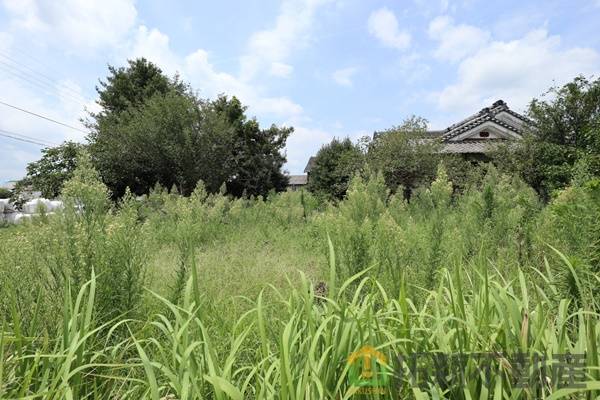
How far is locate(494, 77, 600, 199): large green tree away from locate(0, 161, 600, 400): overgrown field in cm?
695

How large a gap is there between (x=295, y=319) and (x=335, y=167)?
1497cm

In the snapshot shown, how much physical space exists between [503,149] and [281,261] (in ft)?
30.7

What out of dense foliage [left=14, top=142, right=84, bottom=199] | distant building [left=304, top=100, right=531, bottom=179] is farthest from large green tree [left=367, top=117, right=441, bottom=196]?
dense foliage [left=14, top=142, right=84, bottom=199]

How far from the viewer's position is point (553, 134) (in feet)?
31.6

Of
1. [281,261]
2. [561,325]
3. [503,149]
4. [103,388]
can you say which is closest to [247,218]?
[281,261]

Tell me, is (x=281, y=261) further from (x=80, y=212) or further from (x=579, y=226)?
(x=579, y=226)

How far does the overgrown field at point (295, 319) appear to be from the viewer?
115 centimetres

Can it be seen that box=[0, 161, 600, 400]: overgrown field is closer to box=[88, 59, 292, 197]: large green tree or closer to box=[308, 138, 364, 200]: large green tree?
box=[308, 138, 364, 200]: large green tree

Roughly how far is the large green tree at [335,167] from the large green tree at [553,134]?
15.6 ft

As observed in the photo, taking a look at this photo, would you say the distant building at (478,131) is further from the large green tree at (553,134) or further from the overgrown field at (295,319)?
the overgrown field at (295,319)

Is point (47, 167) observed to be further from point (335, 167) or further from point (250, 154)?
point (335, 167)

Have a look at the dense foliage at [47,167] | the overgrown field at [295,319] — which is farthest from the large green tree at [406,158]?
the dense foliage at [47,167]

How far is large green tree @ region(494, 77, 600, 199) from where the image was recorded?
886 cm

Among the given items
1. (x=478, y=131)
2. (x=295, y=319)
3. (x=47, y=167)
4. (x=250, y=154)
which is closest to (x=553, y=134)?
(x=478, y=131)
